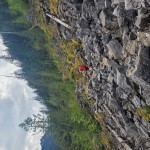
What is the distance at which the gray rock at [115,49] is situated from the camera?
47.6 ft

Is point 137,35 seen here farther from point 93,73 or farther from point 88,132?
point 88,132

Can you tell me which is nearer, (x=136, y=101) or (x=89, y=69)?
(x=136, y=101)

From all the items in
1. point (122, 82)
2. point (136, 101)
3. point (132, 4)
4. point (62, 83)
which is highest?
point (132, 4)

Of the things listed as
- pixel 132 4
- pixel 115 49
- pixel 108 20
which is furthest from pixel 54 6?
pixel 132 4

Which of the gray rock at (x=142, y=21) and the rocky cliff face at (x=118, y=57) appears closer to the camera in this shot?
the gray rock at (x=142, y=21)

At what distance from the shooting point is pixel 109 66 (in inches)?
621

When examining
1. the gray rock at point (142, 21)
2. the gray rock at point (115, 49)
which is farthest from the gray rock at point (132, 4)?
the gray rock at point (115, 49)

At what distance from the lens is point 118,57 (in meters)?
14.7

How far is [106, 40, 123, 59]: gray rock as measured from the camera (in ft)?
47.6

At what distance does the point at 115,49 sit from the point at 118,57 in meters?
0.40

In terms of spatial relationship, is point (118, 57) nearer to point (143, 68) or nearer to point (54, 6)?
point (143, 68)

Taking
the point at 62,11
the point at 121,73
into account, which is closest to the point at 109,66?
the point at 121,73

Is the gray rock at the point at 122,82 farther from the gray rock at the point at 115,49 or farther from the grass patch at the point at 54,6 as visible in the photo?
the grass patch at the point at 54,6

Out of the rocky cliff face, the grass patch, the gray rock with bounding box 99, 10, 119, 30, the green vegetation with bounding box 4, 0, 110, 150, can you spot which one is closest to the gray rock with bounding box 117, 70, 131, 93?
the rocky cliff face
